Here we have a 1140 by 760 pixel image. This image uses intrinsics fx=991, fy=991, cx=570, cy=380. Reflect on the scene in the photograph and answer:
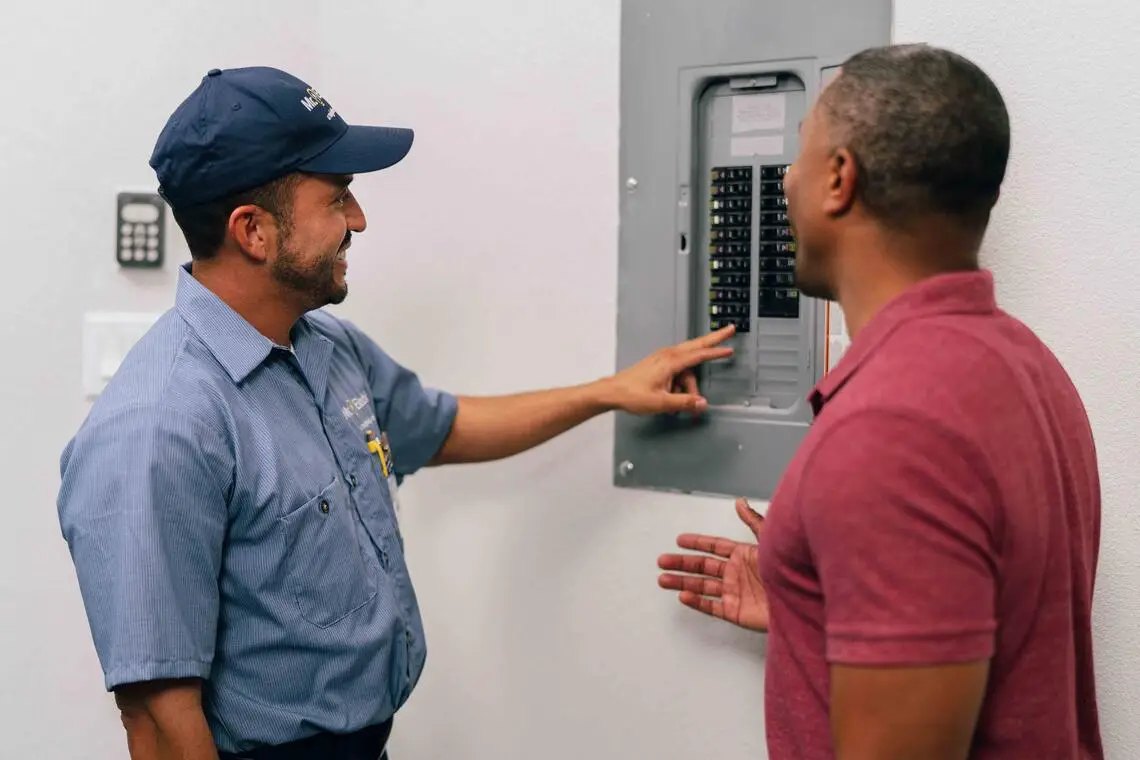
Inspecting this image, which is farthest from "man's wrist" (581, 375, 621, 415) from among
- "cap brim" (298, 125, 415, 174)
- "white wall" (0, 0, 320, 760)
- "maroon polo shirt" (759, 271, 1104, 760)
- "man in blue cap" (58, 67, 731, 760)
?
"white wall" (0, 0, 320, 760)

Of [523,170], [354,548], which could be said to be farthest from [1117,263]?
[354,548]

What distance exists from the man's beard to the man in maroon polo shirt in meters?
0.56

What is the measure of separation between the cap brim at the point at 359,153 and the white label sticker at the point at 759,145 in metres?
0.44

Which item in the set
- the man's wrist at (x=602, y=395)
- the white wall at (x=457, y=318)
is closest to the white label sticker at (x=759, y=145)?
the white wall at (x=457, y=318)

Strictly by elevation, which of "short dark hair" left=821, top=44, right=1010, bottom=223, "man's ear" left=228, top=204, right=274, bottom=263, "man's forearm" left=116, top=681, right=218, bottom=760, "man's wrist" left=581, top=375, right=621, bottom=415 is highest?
"short dark hair" left=821, top=44, right=1010, bottom=223

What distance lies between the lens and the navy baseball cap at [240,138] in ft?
3.57

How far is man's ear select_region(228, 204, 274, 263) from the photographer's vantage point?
1.12 m

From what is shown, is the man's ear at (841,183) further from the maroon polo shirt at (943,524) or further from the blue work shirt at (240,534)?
the blue work shirt at (240,534)

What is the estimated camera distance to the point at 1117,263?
108 cm

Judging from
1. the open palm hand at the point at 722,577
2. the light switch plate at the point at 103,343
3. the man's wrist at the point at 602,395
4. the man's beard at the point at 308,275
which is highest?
the man's beard at the point at 308,275

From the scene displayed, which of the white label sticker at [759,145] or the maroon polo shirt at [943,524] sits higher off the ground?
the white label sticker at [759,145]

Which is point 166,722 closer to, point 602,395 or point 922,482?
point 602,395

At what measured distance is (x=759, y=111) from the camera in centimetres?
130

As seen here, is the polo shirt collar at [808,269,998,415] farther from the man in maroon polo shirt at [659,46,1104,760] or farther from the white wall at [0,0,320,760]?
the white wall at [0,0,320,760]
